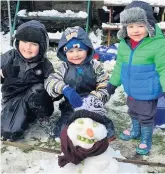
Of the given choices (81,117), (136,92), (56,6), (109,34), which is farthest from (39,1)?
(81,117)

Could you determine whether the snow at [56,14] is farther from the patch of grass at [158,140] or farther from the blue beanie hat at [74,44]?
the patch of grass at [158,140]

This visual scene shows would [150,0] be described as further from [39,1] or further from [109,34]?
[39,1]

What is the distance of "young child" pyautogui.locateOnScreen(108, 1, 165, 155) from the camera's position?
2.65 metres

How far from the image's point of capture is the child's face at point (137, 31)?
2666 millimetres

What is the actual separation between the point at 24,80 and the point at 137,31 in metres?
1.02

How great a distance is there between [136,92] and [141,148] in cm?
43

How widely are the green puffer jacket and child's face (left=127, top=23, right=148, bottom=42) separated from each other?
0.04 meters

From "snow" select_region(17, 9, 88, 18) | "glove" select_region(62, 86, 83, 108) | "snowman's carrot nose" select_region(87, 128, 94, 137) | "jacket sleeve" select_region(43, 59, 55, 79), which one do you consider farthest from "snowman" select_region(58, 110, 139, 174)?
"snow" select_region(17, 9, 88, 18)

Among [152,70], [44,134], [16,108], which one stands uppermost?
[152,70]

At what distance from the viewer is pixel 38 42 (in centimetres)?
303

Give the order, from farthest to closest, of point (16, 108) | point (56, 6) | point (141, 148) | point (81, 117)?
point (56, 6)
point (16, 108)
point (141, 148)
point (81, 117)

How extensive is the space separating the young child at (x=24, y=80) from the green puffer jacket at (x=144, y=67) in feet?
2.18

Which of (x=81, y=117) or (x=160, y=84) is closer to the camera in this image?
(x=81, y=117)

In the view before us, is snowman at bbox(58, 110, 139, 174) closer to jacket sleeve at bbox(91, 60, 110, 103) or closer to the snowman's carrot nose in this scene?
the snowman's carrot nose
